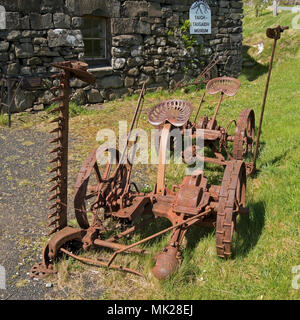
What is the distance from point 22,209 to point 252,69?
9636 millimetres

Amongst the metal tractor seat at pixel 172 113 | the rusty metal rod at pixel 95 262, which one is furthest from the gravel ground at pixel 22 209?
the metal tractor seat at pixel 172 113

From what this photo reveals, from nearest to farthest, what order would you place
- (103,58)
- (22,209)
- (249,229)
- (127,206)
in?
(127,206) → (249,229) → (22,209) → (103,58)

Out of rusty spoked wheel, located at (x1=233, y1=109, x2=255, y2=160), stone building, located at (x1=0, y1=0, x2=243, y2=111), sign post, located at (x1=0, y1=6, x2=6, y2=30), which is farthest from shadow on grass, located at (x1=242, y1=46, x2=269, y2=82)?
sign post, located at (x1=0, y1=6, x2=6, y2=30)

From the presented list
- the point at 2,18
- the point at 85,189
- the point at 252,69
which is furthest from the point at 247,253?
the point at 252,69

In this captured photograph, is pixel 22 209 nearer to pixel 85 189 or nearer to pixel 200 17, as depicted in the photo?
→ pixel 85 189

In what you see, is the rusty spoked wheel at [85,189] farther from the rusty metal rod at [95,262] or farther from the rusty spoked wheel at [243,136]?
the rusty spoked wheel at [243,136]

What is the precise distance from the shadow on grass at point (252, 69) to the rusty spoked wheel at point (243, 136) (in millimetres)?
5807

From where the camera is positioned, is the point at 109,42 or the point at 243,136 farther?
the point at 109,42

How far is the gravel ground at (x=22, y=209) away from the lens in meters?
3.09

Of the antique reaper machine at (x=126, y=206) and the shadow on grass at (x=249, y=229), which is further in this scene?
the shadow on grass at (x=249, y=229)

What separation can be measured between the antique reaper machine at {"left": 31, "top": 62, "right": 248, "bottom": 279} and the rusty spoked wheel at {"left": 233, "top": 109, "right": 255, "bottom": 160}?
48.0 inches

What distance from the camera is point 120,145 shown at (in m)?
5.96

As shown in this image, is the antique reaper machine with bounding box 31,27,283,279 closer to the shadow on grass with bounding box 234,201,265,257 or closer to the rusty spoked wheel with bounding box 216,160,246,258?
the rusty spoked wheel with bounding box 216,160,246,258

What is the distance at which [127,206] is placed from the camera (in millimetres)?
3428
